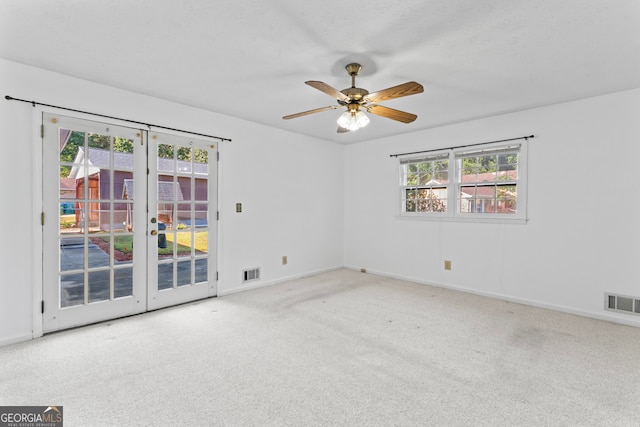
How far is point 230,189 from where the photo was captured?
4.19 meters

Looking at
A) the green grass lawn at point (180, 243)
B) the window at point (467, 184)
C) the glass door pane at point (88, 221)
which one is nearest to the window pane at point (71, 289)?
the glass door pane at point (88, 221)

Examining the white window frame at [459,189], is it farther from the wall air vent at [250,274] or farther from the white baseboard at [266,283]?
the wall air vent at [250,274]

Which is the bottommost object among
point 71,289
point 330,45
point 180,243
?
point 71,289

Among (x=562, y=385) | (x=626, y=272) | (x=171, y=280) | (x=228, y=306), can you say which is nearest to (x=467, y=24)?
(x=562, y=385)

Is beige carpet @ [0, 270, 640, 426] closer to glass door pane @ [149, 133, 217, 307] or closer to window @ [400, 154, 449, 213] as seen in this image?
glass door pane @ [149, 133, 217, 307]

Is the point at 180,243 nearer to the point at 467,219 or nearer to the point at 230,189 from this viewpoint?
the point at 230,189

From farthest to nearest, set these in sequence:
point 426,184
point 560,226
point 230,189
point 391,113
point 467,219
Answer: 1. point 426,184
2. point 467,219
3. point 230,189
4. point 560,226
5. point 391,113

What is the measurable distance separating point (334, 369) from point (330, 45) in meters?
2.39

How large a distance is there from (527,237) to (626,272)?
93cm

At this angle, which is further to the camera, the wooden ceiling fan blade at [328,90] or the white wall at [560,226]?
the white wall at [560,226]

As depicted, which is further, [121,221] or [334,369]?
[121,221]

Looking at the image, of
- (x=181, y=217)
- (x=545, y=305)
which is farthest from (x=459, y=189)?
(x=181, y=217)

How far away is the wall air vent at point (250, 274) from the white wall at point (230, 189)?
72 mm

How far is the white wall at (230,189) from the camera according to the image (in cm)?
267
